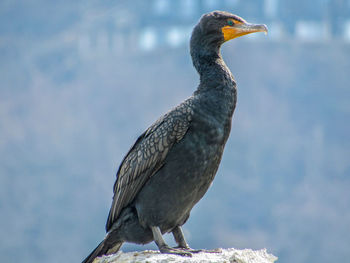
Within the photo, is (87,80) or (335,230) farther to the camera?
(87,80)

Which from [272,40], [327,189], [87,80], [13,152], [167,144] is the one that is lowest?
[167,144]

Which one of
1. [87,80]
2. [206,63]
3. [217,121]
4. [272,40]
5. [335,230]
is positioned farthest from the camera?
[87,80]

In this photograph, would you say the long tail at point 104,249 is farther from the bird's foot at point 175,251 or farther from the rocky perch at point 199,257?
the bird's foot at point 175,251

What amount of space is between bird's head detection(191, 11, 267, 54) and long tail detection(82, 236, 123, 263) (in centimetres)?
202

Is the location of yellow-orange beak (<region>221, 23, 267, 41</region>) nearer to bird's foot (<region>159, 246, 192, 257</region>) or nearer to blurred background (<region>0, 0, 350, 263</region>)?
bird's foot (<region>159, 246, 192, 257</region>)

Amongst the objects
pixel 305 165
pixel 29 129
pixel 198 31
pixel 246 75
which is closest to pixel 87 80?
pixel 29 129

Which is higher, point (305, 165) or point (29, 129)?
point (29, 129)

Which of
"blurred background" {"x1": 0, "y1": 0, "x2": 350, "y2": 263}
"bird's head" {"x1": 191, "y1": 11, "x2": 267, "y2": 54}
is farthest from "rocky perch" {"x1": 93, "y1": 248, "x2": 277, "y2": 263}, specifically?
"blurred background" {"x1": 0, "y1": 0, "x2": 350, "y2": 263}

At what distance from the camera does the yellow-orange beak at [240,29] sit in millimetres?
5273

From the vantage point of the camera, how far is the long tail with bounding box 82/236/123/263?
534cm

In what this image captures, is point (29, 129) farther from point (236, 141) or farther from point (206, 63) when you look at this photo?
point (206, 63)

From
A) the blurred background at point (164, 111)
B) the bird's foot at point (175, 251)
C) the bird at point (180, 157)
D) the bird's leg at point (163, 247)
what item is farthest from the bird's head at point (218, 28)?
the blurred background at point (164, 111)

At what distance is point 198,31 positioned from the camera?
546cm

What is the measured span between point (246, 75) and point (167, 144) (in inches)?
1948
